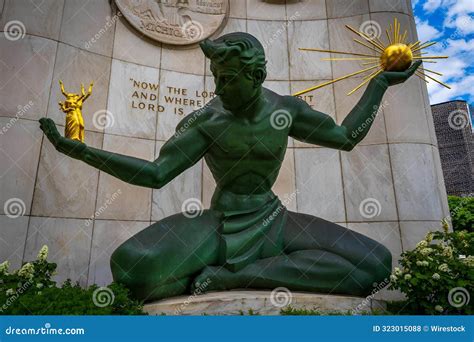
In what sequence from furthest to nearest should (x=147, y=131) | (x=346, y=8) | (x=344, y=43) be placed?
(x=346, y=8) → (x=344, y=43) → (x=147, y=131)

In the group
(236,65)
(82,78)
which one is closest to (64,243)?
(82,78)

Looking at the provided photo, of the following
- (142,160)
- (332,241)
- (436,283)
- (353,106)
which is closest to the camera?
(436,283)

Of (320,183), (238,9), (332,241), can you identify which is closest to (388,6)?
(238,9)

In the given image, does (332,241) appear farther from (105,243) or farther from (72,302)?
(105,243)

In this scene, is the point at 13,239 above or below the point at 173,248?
above

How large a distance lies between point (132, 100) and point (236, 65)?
452 centimetres

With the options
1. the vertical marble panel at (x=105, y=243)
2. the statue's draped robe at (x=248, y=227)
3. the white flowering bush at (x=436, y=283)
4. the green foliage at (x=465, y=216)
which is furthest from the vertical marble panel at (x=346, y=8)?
the green foliage at (x=465, y=216)

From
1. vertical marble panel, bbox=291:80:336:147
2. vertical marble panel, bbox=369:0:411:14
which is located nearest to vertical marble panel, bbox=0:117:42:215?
vertical marble panel, bbox=291:80:336:147

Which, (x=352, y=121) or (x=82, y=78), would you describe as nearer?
(x=352, y=121)

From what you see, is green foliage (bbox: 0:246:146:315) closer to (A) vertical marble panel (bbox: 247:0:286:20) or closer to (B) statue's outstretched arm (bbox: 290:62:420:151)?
(B) statue's outstretched arm (bbox: 290:62:420:151)

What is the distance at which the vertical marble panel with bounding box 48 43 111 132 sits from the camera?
7.23 meters

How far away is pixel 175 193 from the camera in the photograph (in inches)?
306

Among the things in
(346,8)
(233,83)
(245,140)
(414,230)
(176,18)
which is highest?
(346,8)

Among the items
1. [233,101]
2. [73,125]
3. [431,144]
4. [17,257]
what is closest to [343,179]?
[431,144]
